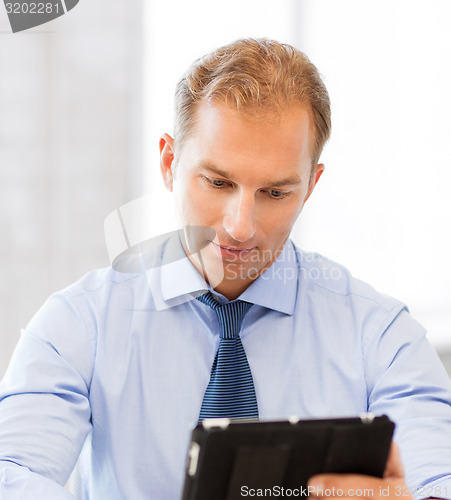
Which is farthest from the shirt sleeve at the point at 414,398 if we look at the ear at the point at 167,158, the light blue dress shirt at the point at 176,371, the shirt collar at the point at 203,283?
the ear at the point at 167,158

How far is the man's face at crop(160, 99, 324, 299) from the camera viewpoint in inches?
50.6

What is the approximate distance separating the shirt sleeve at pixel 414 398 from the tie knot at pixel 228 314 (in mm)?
274

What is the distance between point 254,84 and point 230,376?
0.56 metres

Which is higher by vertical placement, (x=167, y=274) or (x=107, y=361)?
(x=167, y=274)

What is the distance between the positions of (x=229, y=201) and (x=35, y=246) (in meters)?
0.90

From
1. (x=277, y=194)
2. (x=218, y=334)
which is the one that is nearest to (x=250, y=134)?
(x=277, y=194)

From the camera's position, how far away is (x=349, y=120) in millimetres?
2871

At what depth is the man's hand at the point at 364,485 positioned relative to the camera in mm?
A: 844

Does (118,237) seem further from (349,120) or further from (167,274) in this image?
(349,120)

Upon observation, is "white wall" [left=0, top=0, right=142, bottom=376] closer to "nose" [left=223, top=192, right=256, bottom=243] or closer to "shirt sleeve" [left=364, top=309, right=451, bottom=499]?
"nose" [left=223, top=192, right=256, bottom=243]

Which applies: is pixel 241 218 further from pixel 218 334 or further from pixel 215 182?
pixel 218 334

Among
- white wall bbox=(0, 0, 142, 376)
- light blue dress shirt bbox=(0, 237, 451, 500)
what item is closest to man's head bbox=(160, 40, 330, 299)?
light blue dress shirt bbox=(0, 237, 451, 500)

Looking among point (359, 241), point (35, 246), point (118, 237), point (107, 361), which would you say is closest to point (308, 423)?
point (107, 361)

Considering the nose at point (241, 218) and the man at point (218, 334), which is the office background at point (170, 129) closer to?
the man at point (218, 334)
